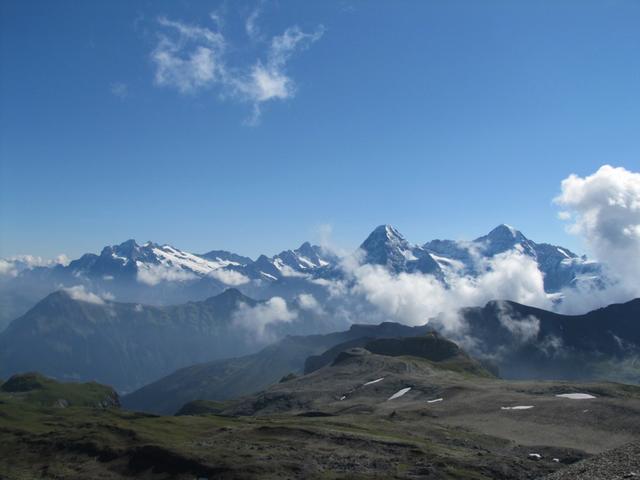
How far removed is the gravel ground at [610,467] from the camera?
58469 millimetres

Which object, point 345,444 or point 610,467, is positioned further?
point 345,444

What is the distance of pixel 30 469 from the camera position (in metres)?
106

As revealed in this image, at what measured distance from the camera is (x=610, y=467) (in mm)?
61875

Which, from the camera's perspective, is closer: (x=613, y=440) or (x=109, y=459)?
(x=109, y=459)

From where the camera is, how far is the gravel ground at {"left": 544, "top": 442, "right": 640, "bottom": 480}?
58.5m

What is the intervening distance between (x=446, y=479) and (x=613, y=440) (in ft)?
183

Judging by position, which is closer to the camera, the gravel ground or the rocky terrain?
the gravel ground

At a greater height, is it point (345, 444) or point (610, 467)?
point (610, 467)

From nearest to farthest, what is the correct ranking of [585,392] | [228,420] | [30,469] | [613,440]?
[30,469]
[613,440]
[228,420]
[585,392]

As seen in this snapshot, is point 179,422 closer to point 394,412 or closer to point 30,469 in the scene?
point 30,469

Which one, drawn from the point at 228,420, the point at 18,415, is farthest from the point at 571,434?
the point at 18,415

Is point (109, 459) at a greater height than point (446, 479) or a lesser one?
greater

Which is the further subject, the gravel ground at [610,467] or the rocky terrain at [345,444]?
the rocky terrain at [345,444]

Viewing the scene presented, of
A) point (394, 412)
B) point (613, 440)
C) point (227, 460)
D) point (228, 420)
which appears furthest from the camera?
point (394, 412)
